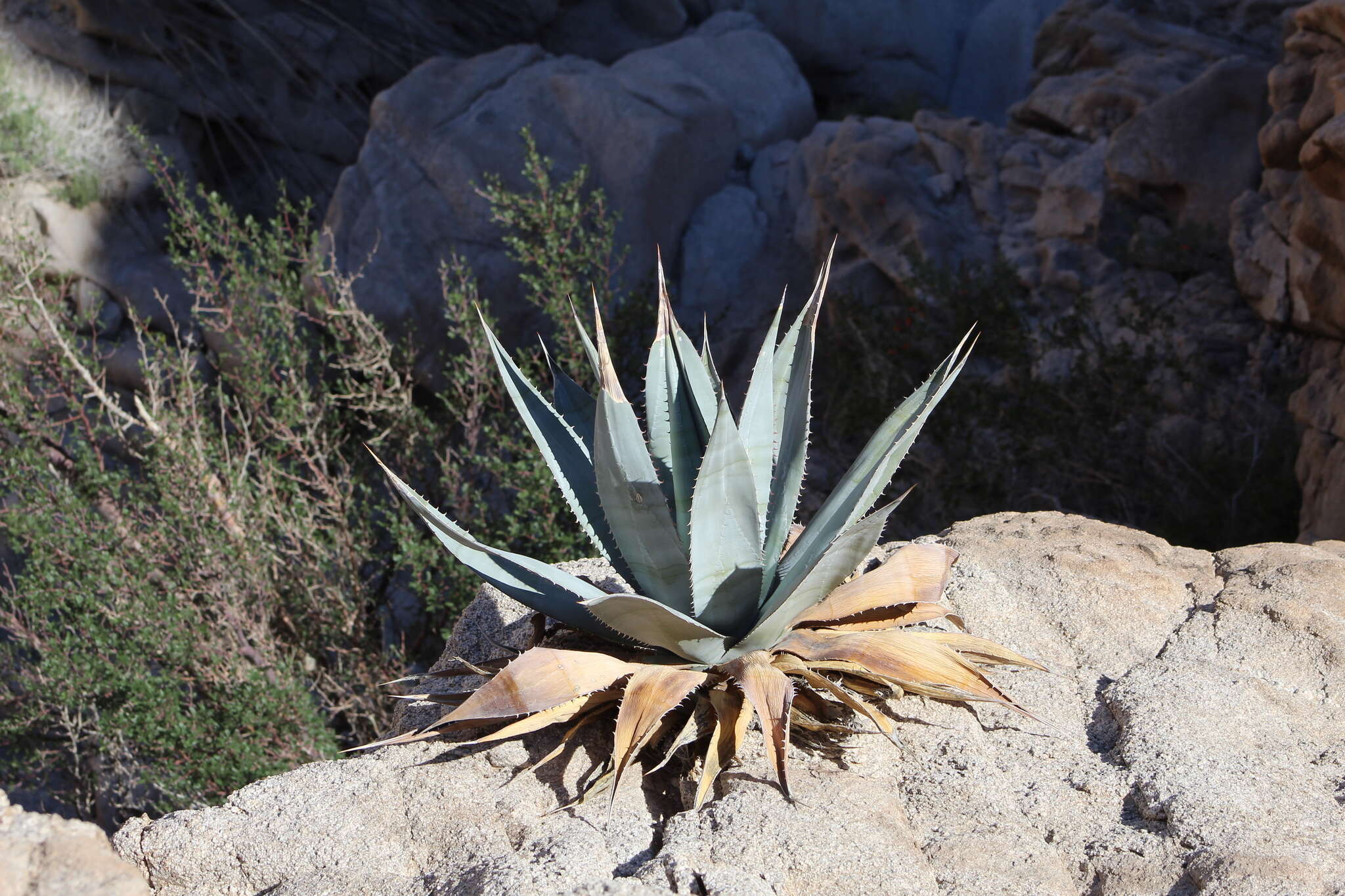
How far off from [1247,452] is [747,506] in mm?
4774

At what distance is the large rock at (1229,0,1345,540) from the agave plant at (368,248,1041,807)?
3102 millimetres

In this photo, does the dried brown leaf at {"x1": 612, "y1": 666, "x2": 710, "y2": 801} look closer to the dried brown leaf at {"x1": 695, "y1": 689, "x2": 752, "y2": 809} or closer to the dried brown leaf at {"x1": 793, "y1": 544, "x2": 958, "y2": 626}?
the dried brown leaf at {"x1": 695, "y1": 689, "x2": 752, "y2": 809}

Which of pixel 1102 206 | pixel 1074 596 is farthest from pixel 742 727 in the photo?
pixel 1102 206

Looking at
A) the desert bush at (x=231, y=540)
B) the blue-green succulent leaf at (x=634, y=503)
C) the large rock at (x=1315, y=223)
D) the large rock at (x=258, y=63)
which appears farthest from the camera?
the large rock at (x=258, y=63)

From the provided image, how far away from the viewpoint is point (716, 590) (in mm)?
2133

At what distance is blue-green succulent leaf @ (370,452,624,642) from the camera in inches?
88.7

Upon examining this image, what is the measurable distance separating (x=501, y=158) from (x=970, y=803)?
7988 millimetres

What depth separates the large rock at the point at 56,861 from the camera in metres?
1.56

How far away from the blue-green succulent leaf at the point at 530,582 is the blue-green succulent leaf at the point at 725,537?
9.6 inches

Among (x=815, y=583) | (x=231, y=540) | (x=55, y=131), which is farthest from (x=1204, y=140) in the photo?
(x=55, y=131)

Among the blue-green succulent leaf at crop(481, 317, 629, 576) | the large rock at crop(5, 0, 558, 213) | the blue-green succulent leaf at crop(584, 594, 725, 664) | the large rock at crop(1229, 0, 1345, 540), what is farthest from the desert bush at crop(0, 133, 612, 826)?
the large rock at crop(5, 0, 558, 213)

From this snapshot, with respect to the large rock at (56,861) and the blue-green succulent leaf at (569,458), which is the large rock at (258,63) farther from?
the large rock at (56,861)

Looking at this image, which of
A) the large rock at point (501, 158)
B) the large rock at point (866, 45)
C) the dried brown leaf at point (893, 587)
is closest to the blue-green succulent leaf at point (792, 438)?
the dried brown leaf at point (893, 587)

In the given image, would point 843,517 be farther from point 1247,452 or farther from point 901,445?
point 1247,452
